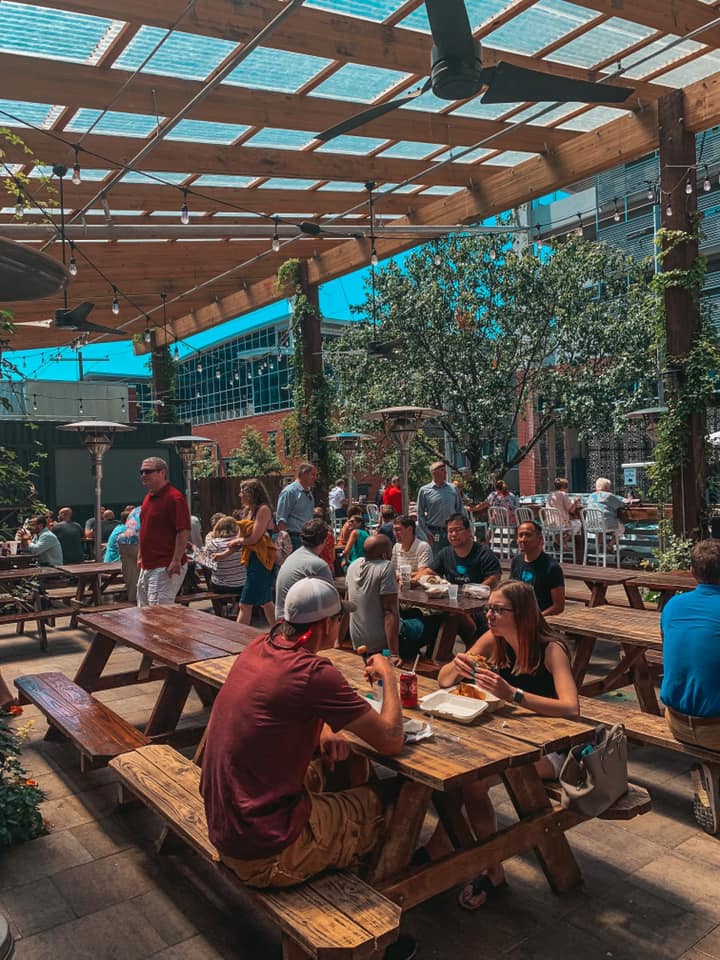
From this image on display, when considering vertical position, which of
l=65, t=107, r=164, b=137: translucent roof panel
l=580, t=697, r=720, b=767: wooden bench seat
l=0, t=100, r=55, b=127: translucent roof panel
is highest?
l=65, t=107, r=164, b=137: translucent roof panel

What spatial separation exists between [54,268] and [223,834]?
1509 millimetres

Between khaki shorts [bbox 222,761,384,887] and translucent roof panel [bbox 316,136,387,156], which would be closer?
khaki shorts [bbox 222,761,384,887]

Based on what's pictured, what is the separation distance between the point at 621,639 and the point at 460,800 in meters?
1.68

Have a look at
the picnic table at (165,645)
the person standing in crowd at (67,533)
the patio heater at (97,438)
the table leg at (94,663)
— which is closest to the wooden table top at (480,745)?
the picnic table at (165,645)

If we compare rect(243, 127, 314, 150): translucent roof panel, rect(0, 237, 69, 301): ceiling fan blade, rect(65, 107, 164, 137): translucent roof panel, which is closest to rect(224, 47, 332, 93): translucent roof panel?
rect(243, 127, 314, 150): translucent roof panel

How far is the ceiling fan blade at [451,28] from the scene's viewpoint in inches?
137

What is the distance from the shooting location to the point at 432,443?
1773 centimetres

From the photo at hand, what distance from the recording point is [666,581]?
5566 millimetres

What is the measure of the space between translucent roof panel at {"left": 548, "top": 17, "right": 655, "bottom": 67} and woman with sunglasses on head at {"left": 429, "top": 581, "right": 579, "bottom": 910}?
574cm

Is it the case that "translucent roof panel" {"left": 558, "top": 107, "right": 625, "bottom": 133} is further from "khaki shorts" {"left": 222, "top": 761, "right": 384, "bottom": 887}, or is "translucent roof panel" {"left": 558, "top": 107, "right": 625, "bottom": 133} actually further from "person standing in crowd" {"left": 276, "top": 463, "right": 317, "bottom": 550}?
"khaki shorts" {"left": 222, "top": 761, "right": 384, "bottom": 887}

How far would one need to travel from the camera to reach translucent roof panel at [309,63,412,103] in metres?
7.02

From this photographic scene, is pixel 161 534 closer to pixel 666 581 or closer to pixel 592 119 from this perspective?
pixel 666 581

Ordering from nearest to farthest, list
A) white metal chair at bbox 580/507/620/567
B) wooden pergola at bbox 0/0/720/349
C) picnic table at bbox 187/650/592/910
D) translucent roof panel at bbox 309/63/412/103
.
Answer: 1. picnic table at bbox 187/650/592/910
2. wooden pergola at bbox 0/0/720/349
3. translucent roof panel at bbox 309/63/412/103
4. white metal chair at bbox 580/507/620/567

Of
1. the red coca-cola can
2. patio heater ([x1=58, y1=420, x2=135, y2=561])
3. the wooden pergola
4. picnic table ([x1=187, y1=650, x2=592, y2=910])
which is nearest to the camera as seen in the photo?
picnic table ([x1=187, y1=650, x2=592, y2=910])
